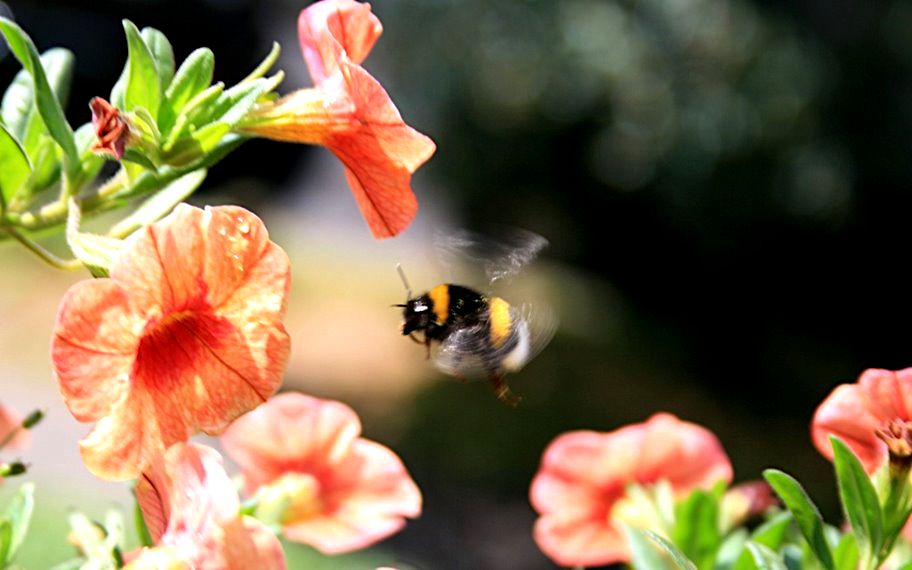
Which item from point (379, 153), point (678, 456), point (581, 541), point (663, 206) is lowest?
point (663, 206)

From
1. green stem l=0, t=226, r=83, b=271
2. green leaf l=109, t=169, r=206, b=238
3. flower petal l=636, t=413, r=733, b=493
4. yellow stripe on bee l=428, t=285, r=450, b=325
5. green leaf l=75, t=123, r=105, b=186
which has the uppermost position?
green leaf l=75, t=123, r=105, b=186

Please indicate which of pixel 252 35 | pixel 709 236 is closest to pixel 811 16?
pixel 709 236

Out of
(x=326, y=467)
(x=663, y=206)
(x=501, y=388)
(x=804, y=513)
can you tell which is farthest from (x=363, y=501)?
(x=663, y=206)

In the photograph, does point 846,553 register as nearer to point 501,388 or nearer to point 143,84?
point 501,388

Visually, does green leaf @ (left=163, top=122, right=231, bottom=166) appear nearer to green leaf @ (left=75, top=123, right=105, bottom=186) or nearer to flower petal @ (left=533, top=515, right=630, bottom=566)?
green leaf @ (left=75, top=123, right=105, bottom=186)

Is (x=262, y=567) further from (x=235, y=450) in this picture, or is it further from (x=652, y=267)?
(x=652, y=267)

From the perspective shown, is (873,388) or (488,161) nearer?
(873,388)

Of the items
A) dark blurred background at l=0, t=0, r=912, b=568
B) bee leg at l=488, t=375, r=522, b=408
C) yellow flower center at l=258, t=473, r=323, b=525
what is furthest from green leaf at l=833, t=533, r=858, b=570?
dark blurred background at l=0, t=0, r=912, b=568

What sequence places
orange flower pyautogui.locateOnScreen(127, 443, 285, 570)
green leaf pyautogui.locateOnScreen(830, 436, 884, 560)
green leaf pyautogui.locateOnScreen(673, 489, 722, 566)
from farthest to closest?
green leaf pyautogui.locateOnScreen(673, 489, 722, 566) < green leaf pyautogui.locateOnScreen(830, 436, 884, 560) < orange flower pyautogui.locateOnScreen(127, 443, 285, 570)
